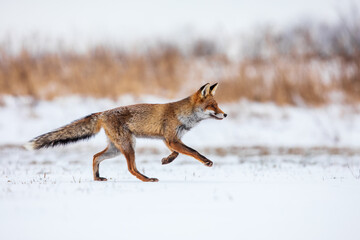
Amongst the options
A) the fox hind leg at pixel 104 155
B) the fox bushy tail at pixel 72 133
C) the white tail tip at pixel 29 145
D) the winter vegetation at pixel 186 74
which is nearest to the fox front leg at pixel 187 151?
the fox hind leg at pixel 104 155

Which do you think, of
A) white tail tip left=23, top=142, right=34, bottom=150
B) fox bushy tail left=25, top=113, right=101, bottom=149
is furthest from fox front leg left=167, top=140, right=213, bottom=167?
white tail tip left=23, top=142, right=34, bottom=150

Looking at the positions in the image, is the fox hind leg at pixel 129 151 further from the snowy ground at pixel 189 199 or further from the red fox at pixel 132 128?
the snowy ground at pixel 189 199

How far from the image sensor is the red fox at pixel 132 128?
6.37m

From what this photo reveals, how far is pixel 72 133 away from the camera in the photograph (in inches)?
257

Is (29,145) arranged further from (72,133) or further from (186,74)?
(186,74)

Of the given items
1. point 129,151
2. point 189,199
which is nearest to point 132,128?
point 129,151

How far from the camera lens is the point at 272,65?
687 inches

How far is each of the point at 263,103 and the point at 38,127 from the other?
9.00m

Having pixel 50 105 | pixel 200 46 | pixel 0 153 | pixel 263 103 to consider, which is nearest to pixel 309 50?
pixel 263 103

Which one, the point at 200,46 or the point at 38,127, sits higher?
the point at 200,46

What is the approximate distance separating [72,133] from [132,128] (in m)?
0.96

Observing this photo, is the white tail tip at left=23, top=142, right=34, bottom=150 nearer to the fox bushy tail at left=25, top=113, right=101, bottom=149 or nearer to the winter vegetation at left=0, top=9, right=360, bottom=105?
the fox bushy tail at left=25, top=113, right=101, bottom=149

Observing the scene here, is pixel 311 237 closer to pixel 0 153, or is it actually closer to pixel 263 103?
pixel 0 153

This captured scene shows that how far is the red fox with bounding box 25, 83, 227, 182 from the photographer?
637 centimetres
